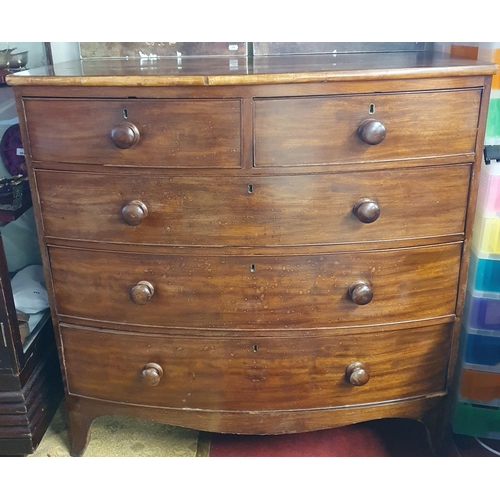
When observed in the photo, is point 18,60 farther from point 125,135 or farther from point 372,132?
point 372,132

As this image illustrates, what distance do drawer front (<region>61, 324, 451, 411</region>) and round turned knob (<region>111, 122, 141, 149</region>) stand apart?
19.3 inches

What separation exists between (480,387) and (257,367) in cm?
68

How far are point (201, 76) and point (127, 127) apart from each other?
0.19 m

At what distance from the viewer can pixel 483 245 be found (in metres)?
1.41

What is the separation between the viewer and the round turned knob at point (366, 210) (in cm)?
117

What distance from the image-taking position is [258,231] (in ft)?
3.96

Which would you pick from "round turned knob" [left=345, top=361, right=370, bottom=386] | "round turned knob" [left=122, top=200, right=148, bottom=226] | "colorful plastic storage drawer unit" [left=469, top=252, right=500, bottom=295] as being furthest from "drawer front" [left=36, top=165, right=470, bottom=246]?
"round turned knob" [left=345, top=361, right=370, bottom=386]

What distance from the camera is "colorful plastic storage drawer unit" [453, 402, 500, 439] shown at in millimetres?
1546

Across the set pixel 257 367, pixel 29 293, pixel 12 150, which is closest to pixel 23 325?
pixel 29 293

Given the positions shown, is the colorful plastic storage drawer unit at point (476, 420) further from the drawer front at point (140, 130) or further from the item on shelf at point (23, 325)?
the item on shelf at point (23, 325)

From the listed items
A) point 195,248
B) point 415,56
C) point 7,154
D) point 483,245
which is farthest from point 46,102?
point 483,245

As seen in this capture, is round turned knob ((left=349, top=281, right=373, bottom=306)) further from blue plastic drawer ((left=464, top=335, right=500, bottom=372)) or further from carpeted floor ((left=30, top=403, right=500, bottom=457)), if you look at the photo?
carpeted floor ((left=30, top=403, right=500, bottom=457))

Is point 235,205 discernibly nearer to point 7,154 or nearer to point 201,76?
point 201,76

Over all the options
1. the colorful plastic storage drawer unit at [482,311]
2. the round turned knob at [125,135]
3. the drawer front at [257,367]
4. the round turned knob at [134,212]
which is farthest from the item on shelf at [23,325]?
the colorful plastic storage drawer unit at [482,311]
